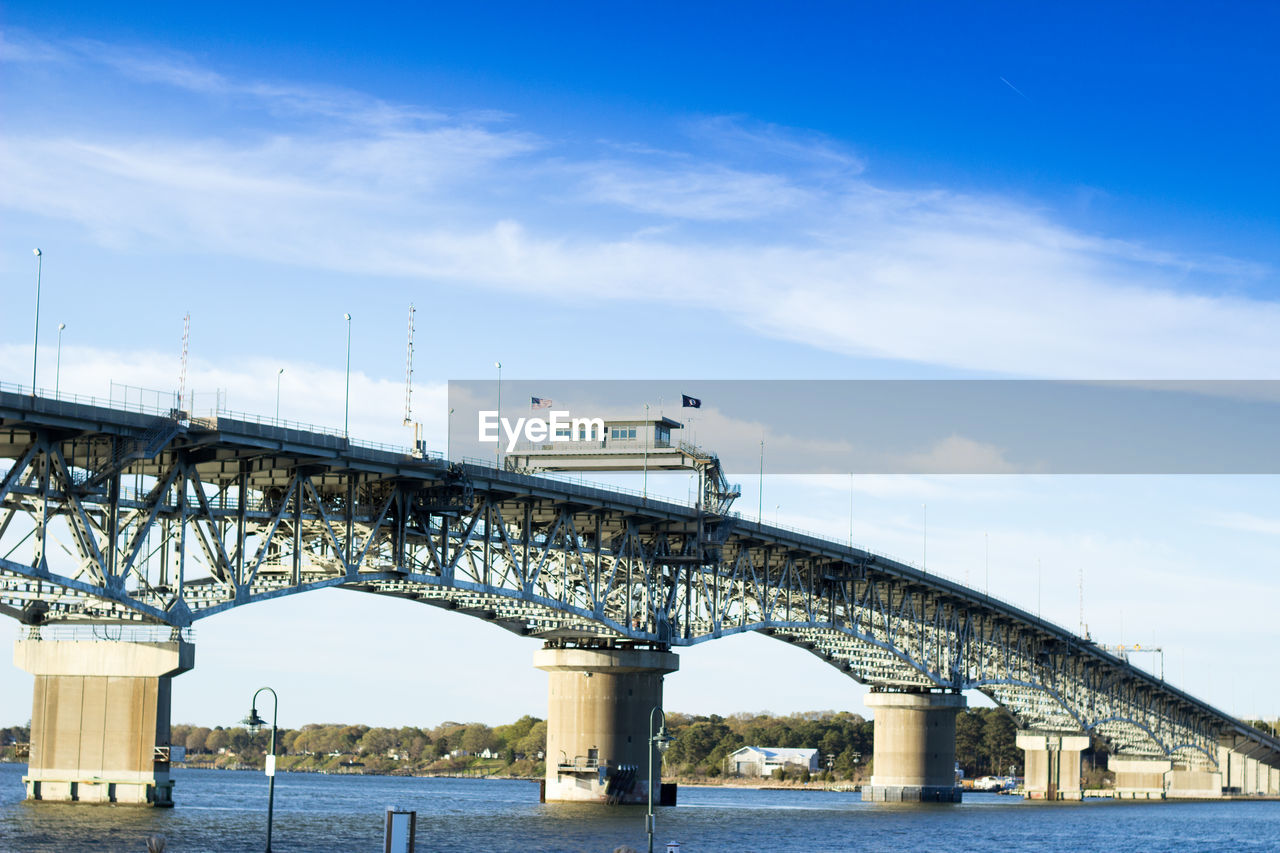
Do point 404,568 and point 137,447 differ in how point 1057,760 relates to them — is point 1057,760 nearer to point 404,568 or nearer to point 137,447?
point 404,568

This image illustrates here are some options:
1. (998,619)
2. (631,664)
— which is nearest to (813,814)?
(631,664)

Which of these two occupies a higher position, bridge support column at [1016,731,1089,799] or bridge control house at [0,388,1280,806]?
bridge control house at [0,388,1280,806]

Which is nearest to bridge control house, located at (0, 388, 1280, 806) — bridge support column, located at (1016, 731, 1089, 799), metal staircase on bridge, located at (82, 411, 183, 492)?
metal staircase on bridge, located at (82, 411, 183, 492)

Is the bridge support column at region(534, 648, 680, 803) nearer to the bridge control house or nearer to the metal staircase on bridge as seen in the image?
the bridge control house

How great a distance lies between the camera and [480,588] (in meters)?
88.9

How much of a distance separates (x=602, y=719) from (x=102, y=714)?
121 feet

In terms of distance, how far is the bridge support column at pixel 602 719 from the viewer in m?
106

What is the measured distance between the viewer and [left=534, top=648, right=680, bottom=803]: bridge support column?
106 meters

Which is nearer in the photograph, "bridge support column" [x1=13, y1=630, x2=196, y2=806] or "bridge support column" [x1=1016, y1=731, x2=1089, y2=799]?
"bridge support column" [x1=13, y1=630, x2=196, y2=806]

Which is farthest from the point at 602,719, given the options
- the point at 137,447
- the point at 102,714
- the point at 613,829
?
the point at 137,447

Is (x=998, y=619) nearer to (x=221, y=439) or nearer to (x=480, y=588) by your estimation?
(x=480, y=588)

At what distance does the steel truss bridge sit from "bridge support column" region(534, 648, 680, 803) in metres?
1.83

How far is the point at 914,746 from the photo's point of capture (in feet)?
506
